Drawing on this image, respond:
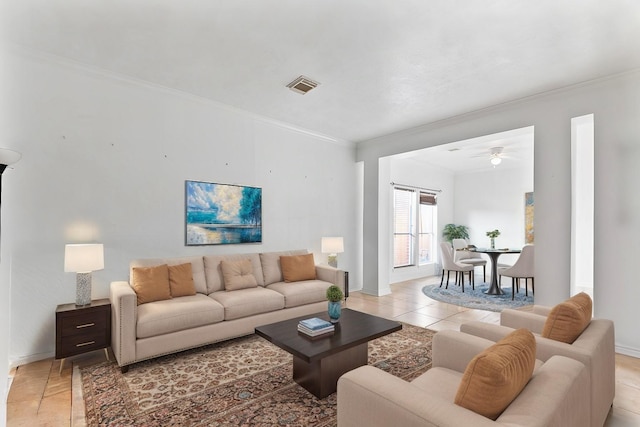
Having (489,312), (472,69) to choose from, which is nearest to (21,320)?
(472,69)

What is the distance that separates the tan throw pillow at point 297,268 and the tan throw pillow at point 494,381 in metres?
3.24

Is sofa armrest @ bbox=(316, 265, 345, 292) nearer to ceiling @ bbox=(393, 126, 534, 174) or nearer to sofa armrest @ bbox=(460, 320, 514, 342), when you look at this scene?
sofa armrest @ bbox=(460, 320, 514, 342)

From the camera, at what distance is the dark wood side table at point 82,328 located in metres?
2.72

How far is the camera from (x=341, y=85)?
3645 mm

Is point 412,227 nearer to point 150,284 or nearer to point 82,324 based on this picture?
point 150,284

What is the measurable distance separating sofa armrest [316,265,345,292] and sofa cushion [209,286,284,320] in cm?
88

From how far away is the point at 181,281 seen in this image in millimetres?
3414

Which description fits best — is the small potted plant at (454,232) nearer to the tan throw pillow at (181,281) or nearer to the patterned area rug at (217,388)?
the patterned area rug at (217,388)

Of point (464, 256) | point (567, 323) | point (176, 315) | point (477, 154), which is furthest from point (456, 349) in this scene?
point (477, 154)

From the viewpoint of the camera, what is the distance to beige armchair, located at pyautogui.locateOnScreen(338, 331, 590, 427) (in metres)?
1.07

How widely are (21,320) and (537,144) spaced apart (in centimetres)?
583

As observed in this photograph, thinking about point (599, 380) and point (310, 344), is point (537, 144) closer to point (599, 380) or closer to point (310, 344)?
point (599, 380)

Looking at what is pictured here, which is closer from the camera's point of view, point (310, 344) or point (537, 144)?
point (310, 344)

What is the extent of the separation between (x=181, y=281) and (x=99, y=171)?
4.80 ft
